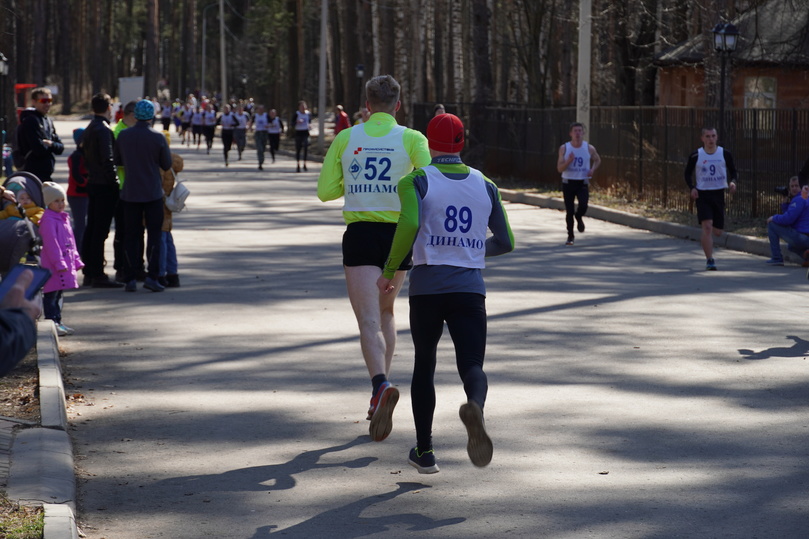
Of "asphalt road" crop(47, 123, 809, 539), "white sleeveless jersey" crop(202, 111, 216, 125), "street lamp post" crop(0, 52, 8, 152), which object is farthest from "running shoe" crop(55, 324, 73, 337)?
"white sleeveless jersey" crop(202, 111, 216, 125)

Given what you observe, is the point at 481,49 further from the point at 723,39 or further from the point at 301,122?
the point at 723,39

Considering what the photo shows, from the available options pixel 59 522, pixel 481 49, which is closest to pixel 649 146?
pixel 481 49

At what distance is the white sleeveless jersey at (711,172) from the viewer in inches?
608

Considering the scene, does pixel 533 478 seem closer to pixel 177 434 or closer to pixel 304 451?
pixel 304 451

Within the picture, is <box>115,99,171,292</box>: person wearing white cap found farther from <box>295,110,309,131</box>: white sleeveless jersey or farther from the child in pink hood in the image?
<box>295,110,309,131</box>: white sleeveless jersey

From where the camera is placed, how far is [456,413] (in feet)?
26.1

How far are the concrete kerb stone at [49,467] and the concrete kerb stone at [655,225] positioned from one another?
11.3m

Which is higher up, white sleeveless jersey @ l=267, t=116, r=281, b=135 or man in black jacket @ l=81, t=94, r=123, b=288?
white sleeveless jersey @ l=267, t=116, r=281, b=135

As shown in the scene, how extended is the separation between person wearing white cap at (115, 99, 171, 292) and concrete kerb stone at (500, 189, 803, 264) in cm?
817

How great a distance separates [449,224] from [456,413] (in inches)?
80.9

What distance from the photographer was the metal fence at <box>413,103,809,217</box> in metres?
21.0

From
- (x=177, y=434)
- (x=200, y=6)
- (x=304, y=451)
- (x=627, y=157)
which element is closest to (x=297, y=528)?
(x=304, y=451)

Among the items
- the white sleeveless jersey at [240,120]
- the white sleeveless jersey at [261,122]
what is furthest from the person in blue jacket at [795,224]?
the white sleeveless jersey at [240,120]

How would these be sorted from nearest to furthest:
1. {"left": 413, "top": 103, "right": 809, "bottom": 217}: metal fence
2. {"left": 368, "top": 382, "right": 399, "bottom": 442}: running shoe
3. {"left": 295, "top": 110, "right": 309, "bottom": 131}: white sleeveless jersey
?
{"left": 368, "top": 382, "right": 399, "bottom": 442}: running shoe, {"left": 413, "top": 103, "right": 809, "bottom": 217}: metal fence, {"left": 295, "top": 110, "right": 309, "bottom": 131}: white sleeveless jersey
